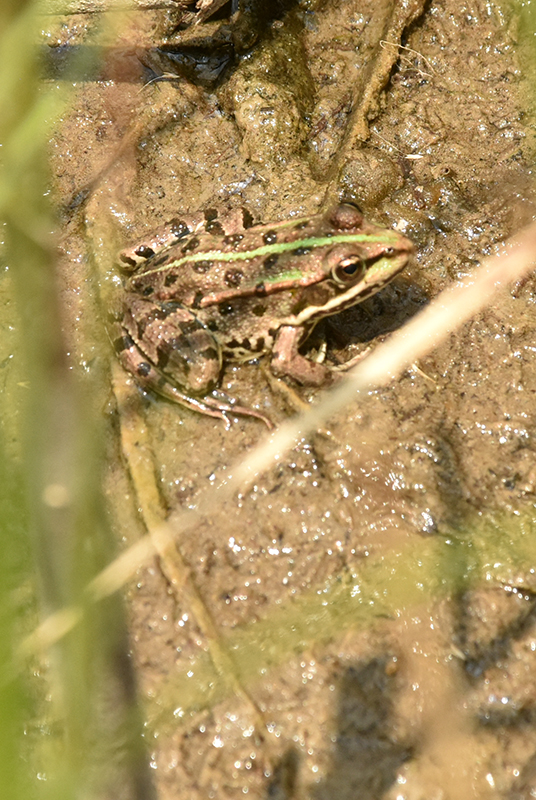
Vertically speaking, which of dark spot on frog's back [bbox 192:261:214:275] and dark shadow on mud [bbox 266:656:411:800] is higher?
dark spot on frog's back [bbox 192:261:214:275]

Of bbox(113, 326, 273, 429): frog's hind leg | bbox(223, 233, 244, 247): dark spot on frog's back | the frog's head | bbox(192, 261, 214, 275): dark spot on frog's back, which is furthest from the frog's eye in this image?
bbox(113, 326, 273, 429): frog's hind leg

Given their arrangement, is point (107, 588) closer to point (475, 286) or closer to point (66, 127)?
point (475, 286)

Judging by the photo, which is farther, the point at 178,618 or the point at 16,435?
the point at 16,435

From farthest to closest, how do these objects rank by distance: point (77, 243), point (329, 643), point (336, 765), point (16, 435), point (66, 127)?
point (66, 127) < point (77, 243) < point (16, 435) < point (329, 643) < point (336, 765)

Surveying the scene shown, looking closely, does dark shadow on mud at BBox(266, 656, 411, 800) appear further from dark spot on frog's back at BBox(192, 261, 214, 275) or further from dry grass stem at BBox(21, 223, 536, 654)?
dark spot on frog's back at BBox(192, 261, 214, 275)

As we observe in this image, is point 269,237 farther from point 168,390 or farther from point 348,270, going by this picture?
point 168,390

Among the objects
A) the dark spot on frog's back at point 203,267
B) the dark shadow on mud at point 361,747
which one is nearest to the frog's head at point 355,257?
the dark spot on frog's back at point 203,267

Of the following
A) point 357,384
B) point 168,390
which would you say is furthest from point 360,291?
point 168,390

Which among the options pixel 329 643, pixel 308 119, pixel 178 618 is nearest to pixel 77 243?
pixel 308 119
